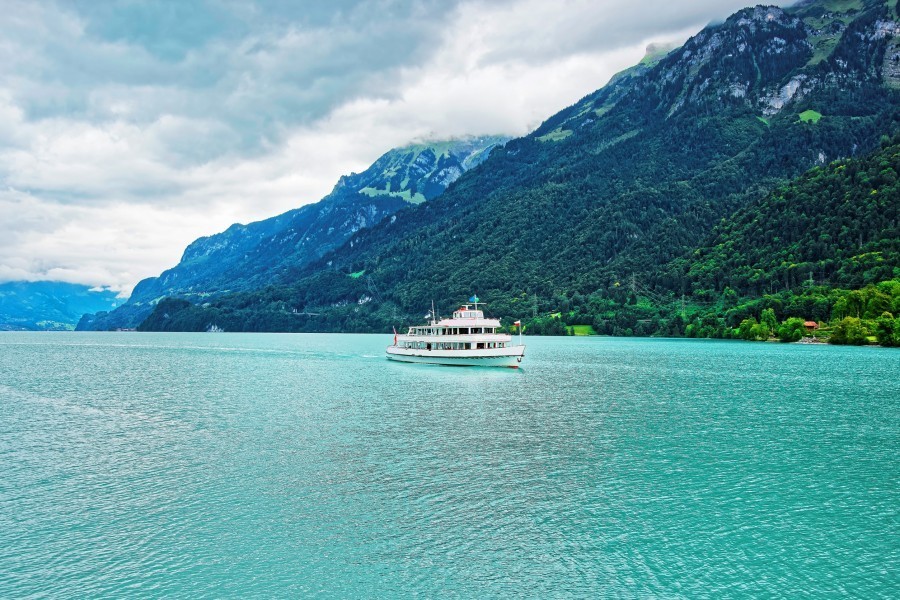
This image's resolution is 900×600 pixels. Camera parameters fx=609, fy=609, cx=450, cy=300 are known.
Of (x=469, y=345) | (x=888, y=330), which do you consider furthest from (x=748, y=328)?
(x=469, y=345)

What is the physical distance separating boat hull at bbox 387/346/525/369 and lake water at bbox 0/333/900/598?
37762mm

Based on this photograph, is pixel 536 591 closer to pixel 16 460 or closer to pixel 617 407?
pixel 16 460

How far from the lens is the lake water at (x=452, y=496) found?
872 inches

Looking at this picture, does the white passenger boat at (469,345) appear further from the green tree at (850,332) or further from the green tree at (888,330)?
the green tree at (850,332)

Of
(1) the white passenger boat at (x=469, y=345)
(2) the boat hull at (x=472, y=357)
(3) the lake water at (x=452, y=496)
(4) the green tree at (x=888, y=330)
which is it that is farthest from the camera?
(4) the green tree at (x=888, y=330)

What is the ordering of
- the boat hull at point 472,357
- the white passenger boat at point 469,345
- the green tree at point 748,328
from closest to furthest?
the boat hull at point 472,357 < the white passenger boat at point 469,345 < the green tree at point 748,328

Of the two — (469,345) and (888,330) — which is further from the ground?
(888,330)

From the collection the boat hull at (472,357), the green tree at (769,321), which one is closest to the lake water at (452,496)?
the boat hull at (472,357)

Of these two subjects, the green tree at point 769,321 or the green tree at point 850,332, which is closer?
the green tree at point 850,332

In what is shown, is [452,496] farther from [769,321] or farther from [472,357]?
[769,321]

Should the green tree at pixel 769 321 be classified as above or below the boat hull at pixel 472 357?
above

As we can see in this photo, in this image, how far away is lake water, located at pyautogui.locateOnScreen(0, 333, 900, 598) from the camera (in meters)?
22.2

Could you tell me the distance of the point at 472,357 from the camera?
359ft

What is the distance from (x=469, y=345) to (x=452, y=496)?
268ft
